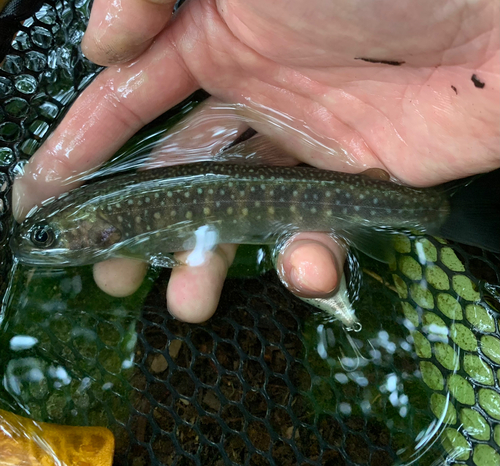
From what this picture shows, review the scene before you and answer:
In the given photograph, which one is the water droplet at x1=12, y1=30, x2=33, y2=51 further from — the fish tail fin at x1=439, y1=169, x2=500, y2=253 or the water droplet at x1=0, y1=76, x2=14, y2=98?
the fish tail fin at x1=439, y1=169, x2=500, y2=253

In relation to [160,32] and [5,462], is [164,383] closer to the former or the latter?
[5,462]

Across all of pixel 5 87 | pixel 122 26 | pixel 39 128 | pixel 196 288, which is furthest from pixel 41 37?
pixel 196 288

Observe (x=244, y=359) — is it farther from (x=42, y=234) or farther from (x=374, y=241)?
(x=42, y=234)

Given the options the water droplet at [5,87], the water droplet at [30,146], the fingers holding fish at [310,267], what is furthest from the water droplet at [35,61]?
the fingers holding fish at [310,267]

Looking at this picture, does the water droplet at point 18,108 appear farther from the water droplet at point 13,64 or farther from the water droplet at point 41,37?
the water droplet at point 41,37

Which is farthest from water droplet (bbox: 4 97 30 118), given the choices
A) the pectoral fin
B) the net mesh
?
the pectoral fin

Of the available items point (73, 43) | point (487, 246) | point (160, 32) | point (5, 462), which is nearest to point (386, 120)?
point (487, 246)
